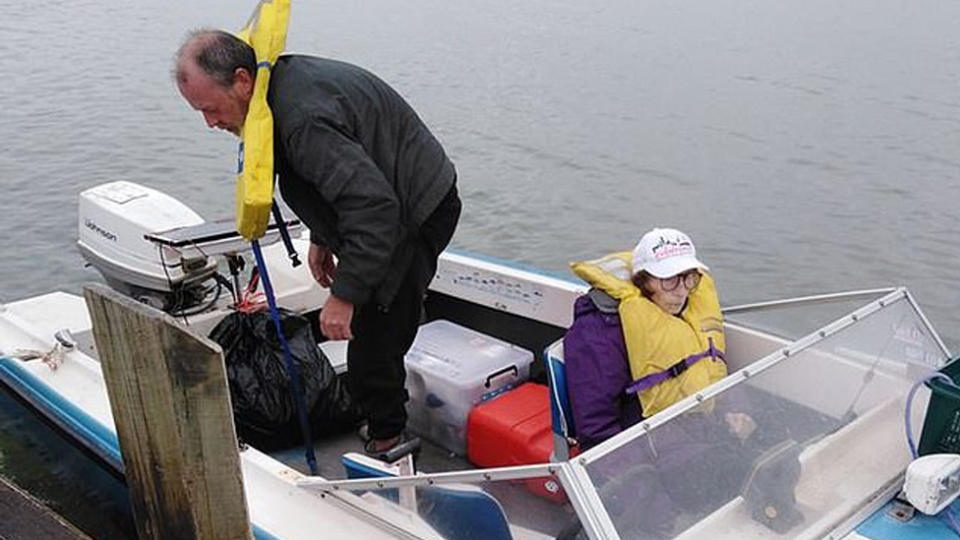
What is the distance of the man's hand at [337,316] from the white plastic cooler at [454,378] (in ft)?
2.68

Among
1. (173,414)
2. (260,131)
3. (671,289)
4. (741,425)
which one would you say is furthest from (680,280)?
(173,414)

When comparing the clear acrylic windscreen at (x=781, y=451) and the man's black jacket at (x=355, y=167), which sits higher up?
the man's black jacket at (x=355, y=167)

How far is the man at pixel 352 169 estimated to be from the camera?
240cm

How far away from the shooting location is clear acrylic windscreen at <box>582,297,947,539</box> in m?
1.96

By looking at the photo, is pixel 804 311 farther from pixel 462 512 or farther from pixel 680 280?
pixel 462 512

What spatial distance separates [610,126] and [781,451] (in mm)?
8483

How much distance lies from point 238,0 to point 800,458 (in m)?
14.0

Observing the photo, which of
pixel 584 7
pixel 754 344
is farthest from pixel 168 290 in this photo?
pixel 584 7

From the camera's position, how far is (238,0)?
581 inches

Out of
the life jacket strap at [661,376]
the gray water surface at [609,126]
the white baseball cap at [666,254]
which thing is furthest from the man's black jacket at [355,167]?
the gray water surface at [609,126]

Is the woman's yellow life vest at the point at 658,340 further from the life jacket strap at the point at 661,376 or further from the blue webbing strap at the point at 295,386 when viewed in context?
the blue webbing strap at the point at 295,386

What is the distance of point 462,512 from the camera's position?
2145 mm

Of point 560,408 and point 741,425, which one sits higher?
point 741,425

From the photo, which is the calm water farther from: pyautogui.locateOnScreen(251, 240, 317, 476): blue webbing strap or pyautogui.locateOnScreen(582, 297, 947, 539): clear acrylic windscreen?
pyautogui.locateOnScreen(582, 297, 947, 539): clear acrylic windscreen
